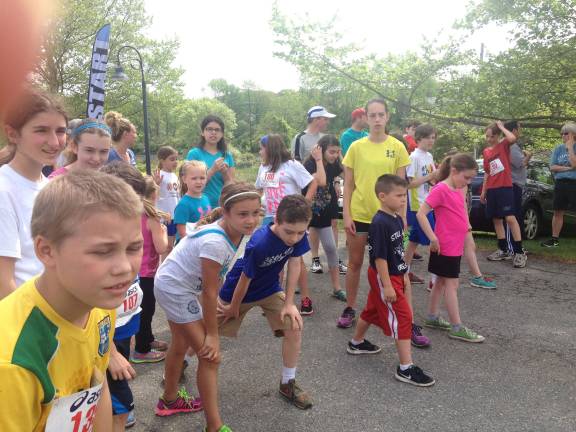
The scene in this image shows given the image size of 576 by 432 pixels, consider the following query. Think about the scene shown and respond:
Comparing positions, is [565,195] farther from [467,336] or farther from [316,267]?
[467,336]

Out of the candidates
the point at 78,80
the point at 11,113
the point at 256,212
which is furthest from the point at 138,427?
the point at 78,80

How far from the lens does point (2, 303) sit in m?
1.29

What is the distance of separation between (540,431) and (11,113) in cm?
338

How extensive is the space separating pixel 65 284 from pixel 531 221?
883cm

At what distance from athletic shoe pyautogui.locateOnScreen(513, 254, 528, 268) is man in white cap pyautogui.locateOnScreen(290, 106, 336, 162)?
11.0 ft

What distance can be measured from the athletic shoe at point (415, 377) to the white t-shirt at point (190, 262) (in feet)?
5.34

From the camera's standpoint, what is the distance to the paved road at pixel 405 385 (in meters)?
2.89

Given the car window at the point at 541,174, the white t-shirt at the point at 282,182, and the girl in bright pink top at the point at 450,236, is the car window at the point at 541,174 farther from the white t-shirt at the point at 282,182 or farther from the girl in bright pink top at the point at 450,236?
the white t-shirt at the point at 282,182

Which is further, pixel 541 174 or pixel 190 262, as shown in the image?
pixel 541 174

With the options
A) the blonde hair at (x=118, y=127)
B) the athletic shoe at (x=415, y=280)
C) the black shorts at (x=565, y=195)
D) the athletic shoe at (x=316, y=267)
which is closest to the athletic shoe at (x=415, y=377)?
the athletic shoe at (x=415, y=280)

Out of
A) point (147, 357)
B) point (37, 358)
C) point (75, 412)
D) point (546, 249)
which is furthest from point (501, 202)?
point (37, 358)

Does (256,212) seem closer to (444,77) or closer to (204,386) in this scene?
(204,386)

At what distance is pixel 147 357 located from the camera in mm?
3738

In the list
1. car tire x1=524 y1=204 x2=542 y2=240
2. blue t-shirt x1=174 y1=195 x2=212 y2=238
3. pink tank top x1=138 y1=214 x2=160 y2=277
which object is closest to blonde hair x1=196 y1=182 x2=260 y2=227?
pink tank top x1=138 y1=214 x2=160 y2=277
